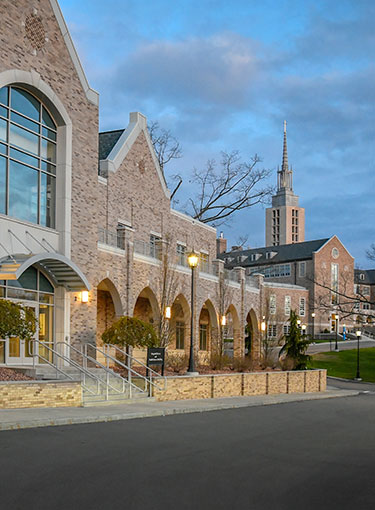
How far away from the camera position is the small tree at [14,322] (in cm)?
1950

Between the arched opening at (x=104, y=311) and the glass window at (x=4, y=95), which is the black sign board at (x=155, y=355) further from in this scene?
the arched opening at (x=104, y=311)

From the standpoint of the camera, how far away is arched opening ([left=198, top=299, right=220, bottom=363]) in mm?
43250

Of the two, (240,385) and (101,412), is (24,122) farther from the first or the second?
(240,385)

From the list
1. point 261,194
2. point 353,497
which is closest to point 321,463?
point 353,497

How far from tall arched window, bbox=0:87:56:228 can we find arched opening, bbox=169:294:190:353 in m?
14.6

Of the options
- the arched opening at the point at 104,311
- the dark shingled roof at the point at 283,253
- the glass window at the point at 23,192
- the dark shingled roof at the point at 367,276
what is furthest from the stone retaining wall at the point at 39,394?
the dark shingled roof at the point at 367,276

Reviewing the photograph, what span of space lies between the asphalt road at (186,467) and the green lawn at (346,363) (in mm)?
38646

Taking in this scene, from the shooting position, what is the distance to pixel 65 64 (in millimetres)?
27250

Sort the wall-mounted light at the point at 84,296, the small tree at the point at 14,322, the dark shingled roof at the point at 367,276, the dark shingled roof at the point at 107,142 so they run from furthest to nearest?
the dark shingled roof at the point at 367,276
the dark shingled roof at the point at 107,142
the wall-mounted light at the point at 84,296
the small tree at the point at 14,322

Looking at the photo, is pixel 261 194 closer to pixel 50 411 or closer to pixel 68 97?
pixel 68 97

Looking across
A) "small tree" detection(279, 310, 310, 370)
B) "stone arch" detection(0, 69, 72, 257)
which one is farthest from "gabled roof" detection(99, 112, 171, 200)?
"small tree" detection(279, 310, 310, 370)

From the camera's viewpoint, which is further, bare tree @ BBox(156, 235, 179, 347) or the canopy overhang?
bare tree @ BBox(156, 235, 179, 347)

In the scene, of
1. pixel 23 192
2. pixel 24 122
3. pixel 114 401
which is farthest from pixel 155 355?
pixel 24 122

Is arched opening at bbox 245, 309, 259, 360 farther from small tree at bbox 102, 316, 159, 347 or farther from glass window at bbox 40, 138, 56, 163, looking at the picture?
glass window at bbox 40, 138, 56, 163
